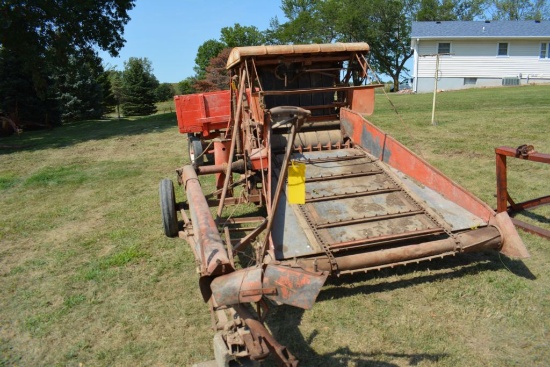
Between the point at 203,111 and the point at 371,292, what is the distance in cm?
773

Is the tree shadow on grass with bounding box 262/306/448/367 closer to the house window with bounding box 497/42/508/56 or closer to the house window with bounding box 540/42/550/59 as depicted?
the house window with bounding box 497/42/508/56

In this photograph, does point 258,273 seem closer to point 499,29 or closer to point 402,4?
point 499,29

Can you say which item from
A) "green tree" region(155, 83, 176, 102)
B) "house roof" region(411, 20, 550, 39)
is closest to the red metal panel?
"house roof" region(411, 20, 550, 39)

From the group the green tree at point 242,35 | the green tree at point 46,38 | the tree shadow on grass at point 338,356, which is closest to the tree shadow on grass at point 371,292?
the tree shadow on grass at point 338,356

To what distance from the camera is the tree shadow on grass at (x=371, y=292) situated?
11.6 feet

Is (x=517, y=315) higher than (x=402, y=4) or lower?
lower

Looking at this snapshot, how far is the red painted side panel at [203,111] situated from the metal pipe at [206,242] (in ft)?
21.7

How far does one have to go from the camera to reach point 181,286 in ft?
16.1

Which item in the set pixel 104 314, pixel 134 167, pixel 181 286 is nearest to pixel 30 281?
pixel 104 314

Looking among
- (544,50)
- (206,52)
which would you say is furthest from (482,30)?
(206,52)

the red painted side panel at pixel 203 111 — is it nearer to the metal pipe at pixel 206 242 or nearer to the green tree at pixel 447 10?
the metal pipe at pixel 206 242

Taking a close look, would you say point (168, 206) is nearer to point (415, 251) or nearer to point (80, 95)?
point (415, 251)

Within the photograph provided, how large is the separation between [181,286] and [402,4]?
56.3 metres

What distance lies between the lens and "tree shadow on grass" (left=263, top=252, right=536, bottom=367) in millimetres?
3529
